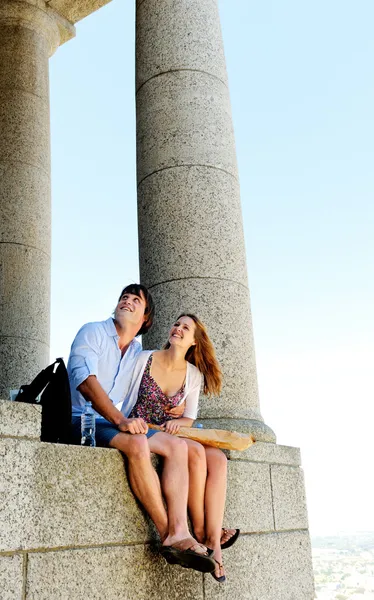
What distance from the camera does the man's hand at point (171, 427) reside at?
50.6 ft

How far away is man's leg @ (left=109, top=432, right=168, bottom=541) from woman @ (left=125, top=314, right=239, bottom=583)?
0.84 meters

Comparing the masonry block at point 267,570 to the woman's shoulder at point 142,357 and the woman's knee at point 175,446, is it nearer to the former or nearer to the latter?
the woman's knee at point 175,446

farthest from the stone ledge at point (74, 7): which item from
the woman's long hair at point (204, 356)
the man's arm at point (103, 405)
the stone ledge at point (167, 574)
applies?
the stone ledge at point (167, 574)

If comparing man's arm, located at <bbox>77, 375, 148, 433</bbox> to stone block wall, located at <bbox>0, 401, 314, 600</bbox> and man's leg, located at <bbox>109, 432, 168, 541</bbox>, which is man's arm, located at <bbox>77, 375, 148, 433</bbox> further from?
stone block wall, located at <bbox>0, 401, 314, 600</bbox>

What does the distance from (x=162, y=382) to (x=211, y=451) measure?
8.06 feet

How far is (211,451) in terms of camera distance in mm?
15391

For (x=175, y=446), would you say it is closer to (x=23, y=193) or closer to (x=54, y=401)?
(x=54, y=401)

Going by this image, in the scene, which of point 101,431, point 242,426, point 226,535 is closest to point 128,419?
point 101,431

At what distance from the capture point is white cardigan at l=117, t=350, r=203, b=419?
54.7 feet

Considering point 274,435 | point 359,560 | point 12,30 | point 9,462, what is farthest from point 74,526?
point 359,560

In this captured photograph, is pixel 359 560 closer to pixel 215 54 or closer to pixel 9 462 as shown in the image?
pixel 215 54

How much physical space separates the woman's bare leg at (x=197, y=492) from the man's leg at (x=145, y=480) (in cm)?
121

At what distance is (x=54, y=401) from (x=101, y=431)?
5.11ft

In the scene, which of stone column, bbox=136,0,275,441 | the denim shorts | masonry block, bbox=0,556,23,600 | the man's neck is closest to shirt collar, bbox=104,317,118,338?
the man's neck
